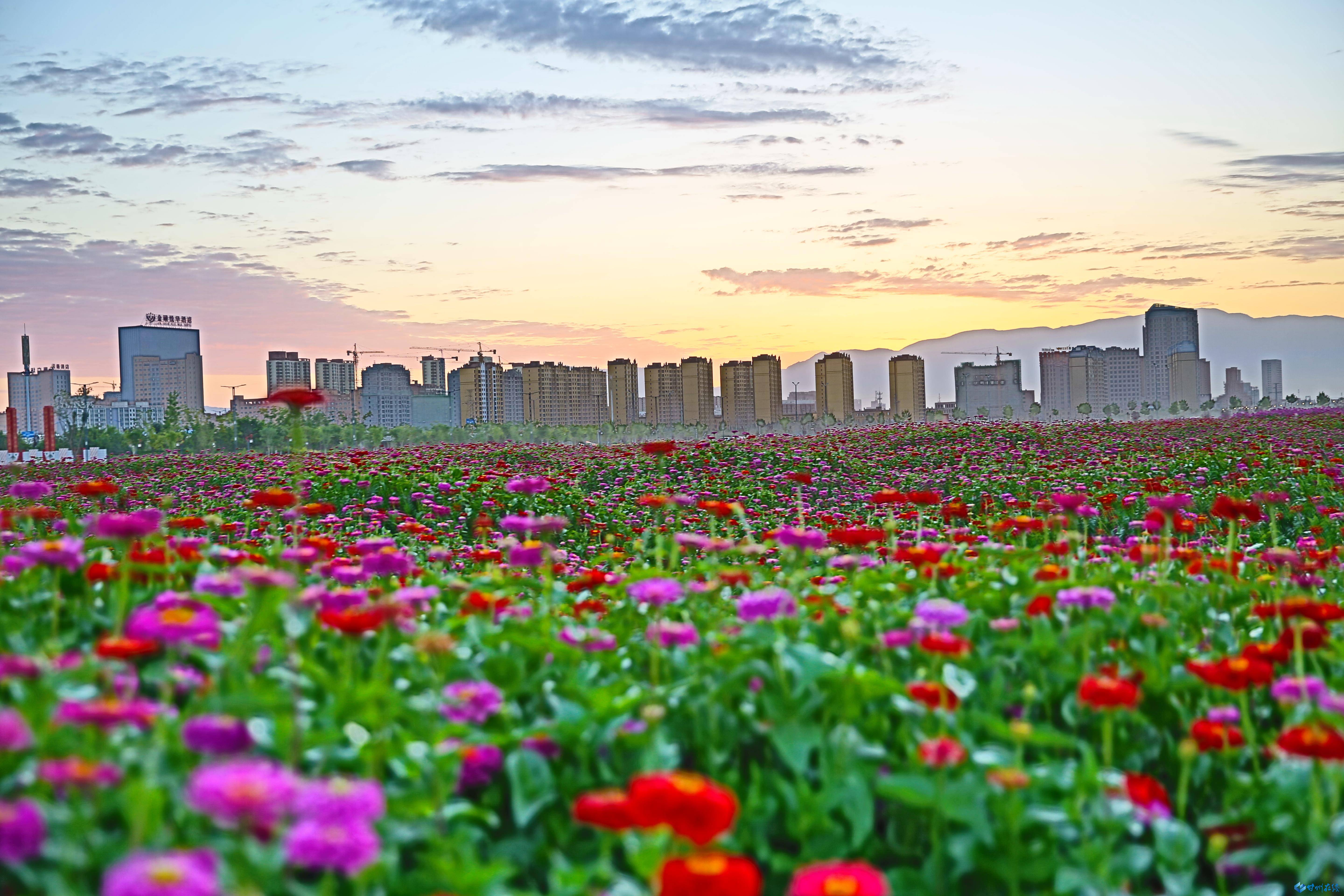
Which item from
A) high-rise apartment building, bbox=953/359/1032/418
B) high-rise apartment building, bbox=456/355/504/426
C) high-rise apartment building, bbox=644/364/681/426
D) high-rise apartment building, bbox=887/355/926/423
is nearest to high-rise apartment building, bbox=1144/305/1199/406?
high-rise apartment building, bbox=953/359/1032/418

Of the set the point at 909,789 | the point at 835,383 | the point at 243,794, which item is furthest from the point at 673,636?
the point at 835,383

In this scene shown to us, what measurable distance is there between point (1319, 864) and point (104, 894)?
70.3 inches

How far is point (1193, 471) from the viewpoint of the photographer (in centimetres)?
953

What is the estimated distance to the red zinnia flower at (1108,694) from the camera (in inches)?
69.9

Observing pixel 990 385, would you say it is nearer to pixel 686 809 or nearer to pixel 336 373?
pixel 336 373

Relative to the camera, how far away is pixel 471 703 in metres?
1.94

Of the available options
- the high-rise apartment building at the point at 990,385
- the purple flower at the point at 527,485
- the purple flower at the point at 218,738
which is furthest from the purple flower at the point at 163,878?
the high-rise apartment building at the point at 990,385

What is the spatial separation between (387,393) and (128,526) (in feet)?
228

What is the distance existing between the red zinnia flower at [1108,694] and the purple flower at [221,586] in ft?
5.33

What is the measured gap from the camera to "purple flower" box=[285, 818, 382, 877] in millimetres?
1148

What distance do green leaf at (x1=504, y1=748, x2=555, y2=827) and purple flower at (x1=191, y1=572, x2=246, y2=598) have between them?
69 centimetres

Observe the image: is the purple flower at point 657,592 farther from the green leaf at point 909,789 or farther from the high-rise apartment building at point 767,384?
the high-rise apartment building at point 767,384

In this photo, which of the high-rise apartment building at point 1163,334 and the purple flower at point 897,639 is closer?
the purple flower at point 897,639

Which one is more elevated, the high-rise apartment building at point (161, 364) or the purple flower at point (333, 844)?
the high-rise apartment building at point (161, 364)
